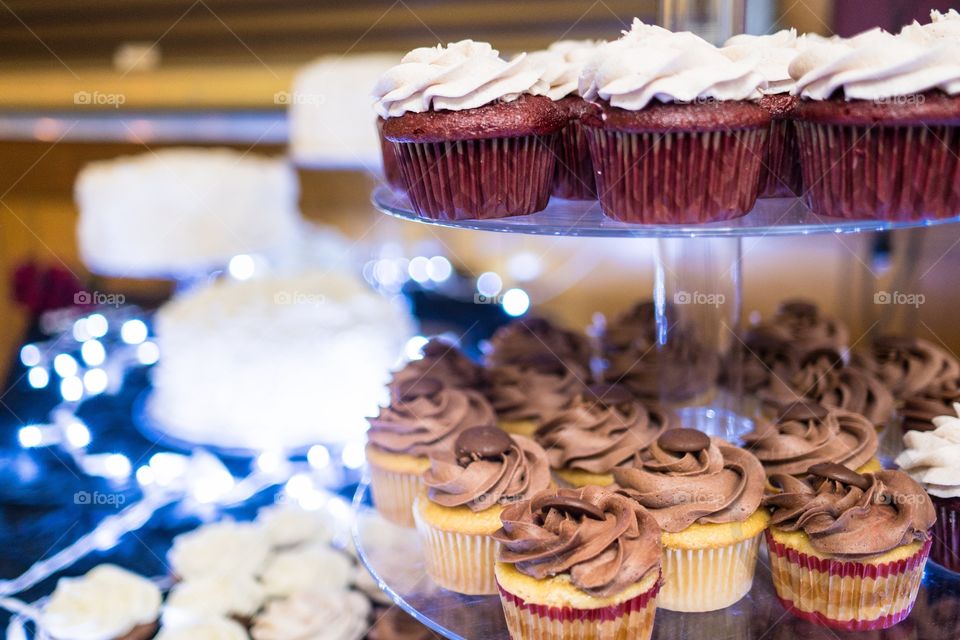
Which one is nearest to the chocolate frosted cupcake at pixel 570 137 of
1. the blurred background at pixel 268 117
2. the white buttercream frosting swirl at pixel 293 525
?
the white buttercream frosting swirl at pixel 293 525

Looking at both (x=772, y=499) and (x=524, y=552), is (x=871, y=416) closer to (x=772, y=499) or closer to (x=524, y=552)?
(x=772, y=499)

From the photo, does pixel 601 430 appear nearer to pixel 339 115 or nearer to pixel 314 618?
pixel 314 618

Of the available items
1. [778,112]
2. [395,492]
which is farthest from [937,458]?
[395,492]

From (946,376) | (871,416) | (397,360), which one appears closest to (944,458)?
(871,416)

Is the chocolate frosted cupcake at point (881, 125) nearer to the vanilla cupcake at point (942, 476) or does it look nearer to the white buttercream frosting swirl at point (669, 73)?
the white buttercream frosting swirl at point (669, 73)

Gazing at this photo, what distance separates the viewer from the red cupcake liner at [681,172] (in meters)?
1.68

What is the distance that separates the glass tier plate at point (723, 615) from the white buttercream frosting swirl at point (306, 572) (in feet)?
1.64

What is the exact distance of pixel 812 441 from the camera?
1.93 metres

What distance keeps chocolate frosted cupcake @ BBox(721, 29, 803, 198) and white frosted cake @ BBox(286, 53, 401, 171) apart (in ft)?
7.42

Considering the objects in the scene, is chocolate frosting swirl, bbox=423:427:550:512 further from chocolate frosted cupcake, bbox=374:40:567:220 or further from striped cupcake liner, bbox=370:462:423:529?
chocolate frosted cupcake, bbox=374:40:567:220

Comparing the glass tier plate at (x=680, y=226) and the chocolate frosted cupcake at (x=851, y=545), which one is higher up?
the glass tier plate at (x=680, y=226)

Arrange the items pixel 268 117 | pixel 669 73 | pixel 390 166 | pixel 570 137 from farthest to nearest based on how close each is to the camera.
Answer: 1. pixel 268 117
2. pixel 390 166
3. pixel 570 137
4. pixel 669 73

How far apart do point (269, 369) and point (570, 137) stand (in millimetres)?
1633

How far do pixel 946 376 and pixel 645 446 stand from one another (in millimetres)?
911
